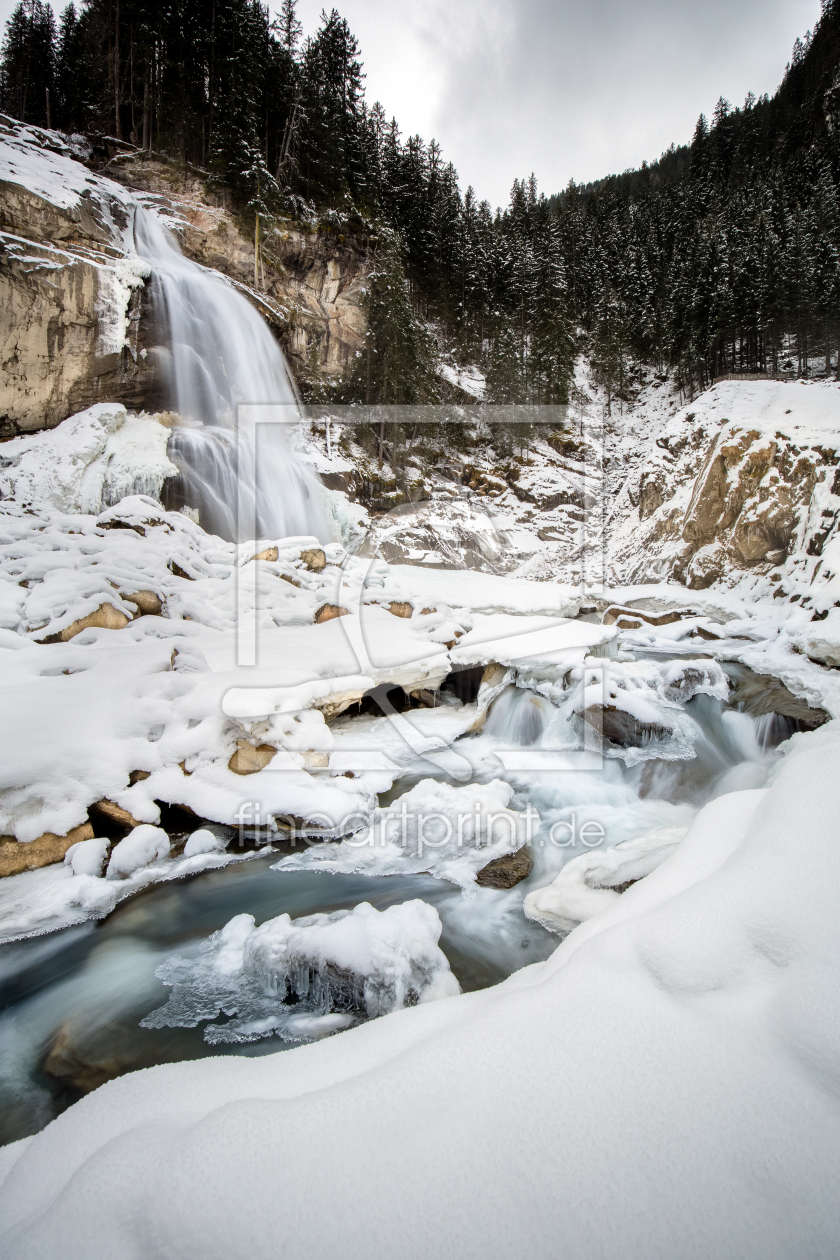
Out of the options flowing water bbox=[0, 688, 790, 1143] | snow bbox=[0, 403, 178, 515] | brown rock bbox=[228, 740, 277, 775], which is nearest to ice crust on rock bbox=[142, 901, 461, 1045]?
flowing water bbox=[0, 688, 790, 1143]

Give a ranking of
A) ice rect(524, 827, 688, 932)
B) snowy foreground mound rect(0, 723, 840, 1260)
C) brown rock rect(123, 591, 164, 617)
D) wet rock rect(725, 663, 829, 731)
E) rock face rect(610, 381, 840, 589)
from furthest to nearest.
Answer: rock face rect(610, 381, 840, 589) < brown rock rect(123, 591, 164, 617) < wet rock rect(725, 663, 829, 731) < ice rect(524, 827, 688, 932) < snowy foreground mound rect(0, 723, 840, 1260)

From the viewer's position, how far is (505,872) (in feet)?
12.6

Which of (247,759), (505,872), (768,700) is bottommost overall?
(505,872)

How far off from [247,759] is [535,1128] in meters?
3.97

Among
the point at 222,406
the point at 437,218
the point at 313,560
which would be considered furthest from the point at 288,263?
the point at 313,560

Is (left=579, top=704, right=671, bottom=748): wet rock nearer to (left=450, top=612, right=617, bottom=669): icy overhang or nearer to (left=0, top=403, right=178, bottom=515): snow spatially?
(left=450, top=612, right=617, bottom=669): icy overhang

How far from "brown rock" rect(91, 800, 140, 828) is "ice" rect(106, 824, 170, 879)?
0.07 meters

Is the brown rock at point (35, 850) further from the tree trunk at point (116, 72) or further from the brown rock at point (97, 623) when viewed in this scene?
the tree trunk at point (116, 72)

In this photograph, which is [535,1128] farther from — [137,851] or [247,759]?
[247,759]

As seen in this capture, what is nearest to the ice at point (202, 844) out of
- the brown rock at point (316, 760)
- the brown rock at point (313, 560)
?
the brown rock at point (316, 760)

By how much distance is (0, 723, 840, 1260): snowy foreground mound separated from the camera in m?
0.93

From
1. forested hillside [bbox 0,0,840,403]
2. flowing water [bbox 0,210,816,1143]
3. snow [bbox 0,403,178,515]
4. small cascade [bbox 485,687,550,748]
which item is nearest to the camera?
flowing water [bbox 0,210,816,1143]

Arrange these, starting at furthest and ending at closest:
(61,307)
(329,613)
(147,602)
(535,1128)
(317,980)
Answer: (61,307) < (329,613) < (147,602) < (317,980) < (535,1128)

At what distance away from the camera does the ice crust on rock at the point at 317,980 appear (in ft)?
8.20
